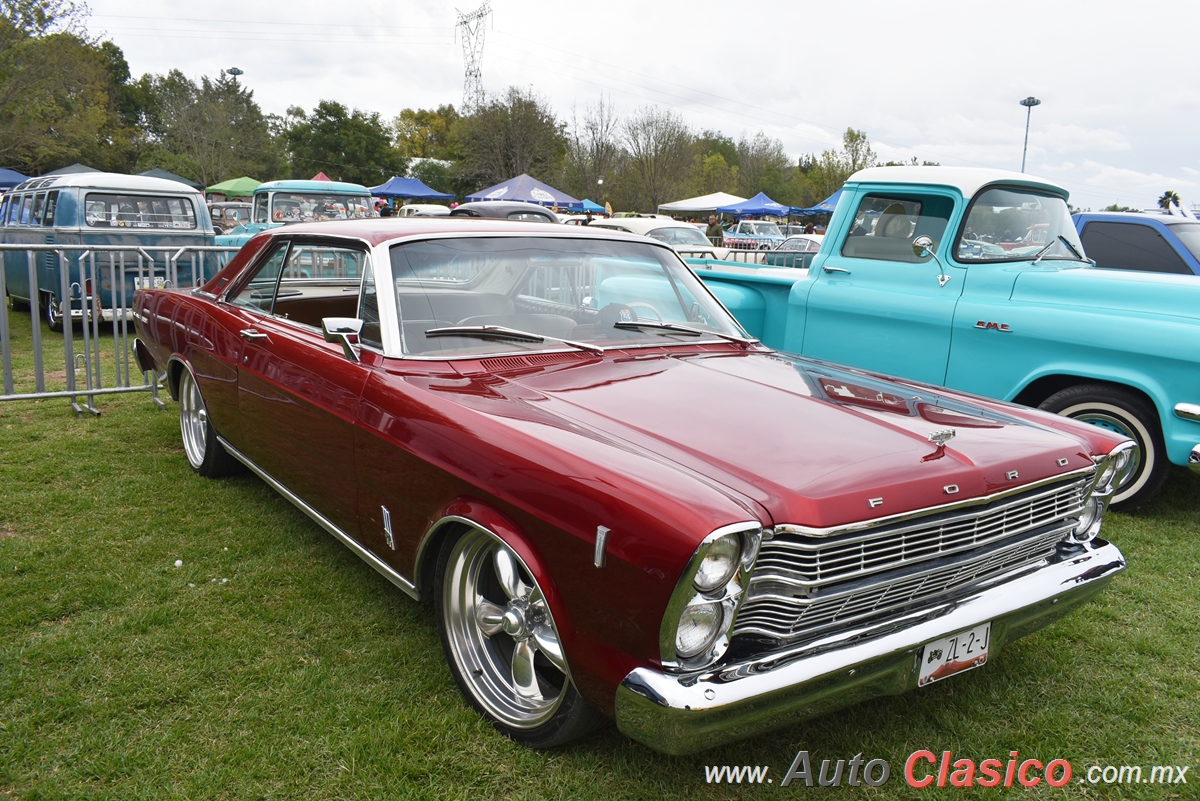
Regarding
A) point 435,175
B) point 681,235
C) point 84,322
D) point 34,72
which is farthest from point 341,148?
point 84,322

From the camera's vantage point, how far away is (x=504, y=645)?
269cm

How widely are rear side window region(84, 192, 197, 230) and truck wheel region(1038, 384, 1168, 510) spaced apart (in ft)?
33.5

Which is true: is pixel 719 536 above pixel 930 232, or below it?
below

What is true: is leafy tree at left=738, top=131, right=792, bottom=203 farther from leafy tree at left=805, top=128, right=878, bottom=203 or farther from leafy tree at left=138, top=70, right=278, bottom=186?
leafy tree at left=138, top=70, right=278, bottom=186

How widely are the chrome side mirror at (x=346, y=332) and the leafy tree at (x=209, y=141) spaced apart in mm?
44056

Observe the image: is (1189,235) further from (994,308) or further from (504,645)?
(504,645)

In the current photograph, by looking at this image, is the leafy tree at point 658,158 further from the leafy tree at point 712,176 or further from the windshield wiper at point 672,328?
the windshield wiper at point 672,328

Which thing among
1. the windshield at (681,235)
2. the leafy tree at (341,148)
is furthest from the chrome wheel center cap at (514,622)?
the leafy tree at (341,148)

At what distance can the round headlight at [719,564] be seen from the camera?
190 cm

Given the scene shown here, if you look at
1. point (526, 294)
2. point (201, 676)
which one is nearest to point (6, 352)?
point (201, 676)

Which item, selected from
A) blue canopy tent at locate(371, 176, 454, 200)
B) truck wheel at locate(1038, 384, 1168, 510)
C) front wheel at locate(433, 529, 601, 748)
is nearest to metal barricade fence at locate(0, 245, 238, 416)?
front wheel at locate(433, 529, 601, 748)

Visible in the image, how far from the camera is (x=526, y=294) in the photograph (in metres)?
3.37

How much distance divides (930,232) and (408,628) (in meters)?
4.20

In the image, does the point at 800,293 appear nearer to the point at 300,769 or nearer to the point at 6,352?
the point at 300,769
